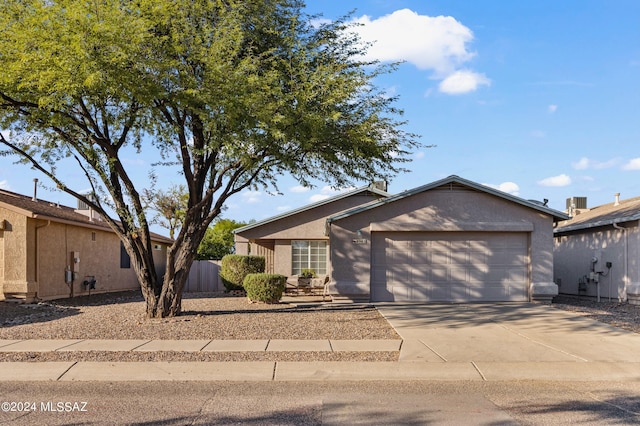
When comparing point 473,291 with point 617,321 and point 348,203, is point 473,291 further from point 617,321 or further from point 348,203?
point 348,203

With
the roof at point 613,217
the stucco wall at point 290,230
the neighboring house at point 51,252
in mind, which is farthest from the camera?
the stucco wall at point 290,230

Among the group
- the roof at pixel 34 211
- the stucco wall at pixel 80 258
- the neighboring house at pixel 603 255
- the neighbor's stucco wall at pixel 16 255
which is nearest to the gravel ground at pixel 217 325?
the neighbor's stucco wall at pixel 16 255

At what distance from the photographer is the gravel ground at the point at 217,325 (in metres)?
10.1

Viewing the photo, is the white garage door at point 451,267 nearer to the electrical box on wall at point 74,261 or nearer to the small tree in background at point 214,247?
the electrical box on wall at point 74,261

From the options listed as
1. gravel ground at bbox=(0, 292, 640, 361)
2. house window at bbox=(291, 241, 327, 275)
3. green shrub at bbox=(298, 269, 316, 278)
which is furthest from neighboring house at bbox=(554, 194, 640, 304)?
green shrub at bbox=(298, 269, 316, 278)

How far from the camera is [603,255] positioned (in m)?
20.7

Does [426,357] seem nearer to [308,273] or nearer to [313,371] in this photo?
[313,371]

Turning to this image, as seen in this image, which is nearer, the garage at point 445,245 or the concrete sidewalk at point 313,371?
the concrete sidewalk at point 313,371

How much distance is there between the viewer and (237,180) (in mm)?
15609

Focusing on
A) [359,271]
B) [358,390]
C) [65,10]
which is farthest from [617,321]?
[65,10]

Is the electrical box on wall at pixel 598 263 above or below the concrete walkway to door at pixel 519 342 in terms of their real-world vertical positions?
above

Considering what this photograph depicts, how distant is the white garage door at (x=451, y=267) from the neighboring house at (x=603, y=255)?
341 cm

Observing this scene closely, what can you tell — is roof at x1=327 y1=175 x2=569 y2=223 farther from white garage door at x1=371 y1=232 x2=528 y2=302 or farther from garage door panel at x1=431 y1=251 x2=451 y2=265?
garage door panel at x1=431 y1=251 x2=451 y2=265

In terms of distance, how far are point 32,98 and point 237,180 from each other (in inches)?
206
